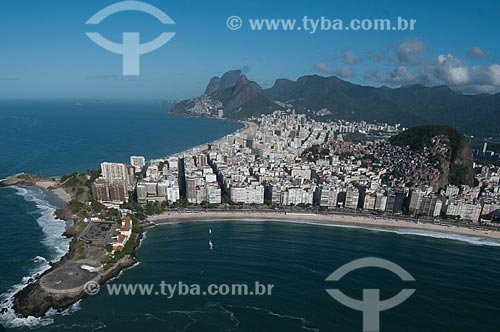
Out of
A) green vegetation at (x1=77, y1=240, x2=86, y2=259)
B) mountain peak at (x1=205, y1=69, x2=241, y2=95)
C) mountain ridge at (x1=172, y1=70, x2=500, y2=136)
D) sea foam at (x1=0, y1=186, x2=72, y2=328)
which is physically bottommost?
sea foam at (x1=0, y1=186, x2=72, y2=328)

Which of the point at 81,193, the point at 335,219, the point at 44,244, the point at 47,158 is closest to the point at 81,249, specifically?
the point at 44,244

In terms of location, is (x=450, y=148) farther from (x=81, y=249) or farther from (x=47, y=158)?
(x=47, y=158)

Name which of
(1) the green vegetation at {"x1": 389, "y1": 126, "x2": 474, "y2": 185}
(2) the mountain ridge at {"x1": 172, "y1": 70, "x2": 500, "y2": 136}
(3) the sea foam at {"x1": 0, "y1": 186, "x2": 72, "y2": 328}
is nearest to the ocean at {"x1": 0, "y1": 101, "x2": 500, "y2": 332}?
(3) the sea foam at {"x1": 0, "y1": 186, "x2": 72, "y2": 328}

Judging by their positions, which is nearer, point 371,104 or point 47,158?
point 47,158

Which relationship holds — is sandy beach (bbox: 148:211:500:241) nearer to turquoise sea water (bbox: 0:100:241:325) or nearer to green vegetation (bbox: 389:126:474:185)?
turquoise sea water (bbox: 0:100:241:325)

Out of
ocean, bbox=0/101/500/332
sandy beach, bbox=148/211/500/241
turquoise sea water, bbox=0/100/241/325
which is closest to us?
ocean, bbox=0/101/500/332
